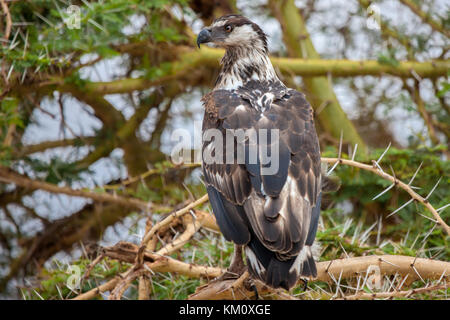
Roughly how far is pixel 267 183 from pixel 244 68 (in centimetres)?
124

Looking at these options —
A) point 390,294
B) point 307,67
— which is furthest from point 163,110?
point 390,294

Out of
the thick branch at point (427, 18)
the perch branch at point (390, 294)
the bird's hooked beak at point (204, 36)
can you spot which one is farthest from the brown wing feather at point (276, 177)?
the thick branch at point (427, 18)

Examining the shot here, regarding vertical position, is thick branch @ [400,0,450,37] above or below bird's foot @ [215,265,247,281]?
above

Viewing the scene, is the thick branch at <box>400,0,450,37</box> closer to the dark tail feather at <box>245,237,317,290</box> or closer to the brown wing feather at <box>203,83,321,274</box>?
the brown wing feather at <box>203,83,321,274</box>

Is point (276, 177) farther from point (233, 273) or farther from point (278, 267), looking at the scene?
point (233, 273)

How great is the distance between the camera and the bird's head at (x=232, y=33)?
4.03m

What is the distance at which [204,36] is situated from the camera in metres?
3.99

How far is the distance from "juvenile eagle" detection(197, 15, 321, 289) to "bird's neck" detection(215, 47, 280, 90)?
231 millimetres

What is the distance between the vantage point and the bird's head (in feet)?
13.2

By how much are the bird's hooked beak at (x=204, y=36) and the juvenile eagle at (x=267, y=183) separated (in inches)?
17.7

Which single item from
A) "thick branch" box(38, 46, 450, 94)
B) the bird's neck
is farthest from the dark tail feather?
"thick branch" box(38, 46, 450, 94)

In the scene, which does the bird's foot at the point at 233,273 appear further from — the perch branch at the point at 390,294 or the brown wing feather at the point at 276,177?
the perch branch at the point at 390,294

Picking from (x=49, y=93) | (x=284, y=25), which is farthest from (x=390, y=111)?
(x=49, y=93)
